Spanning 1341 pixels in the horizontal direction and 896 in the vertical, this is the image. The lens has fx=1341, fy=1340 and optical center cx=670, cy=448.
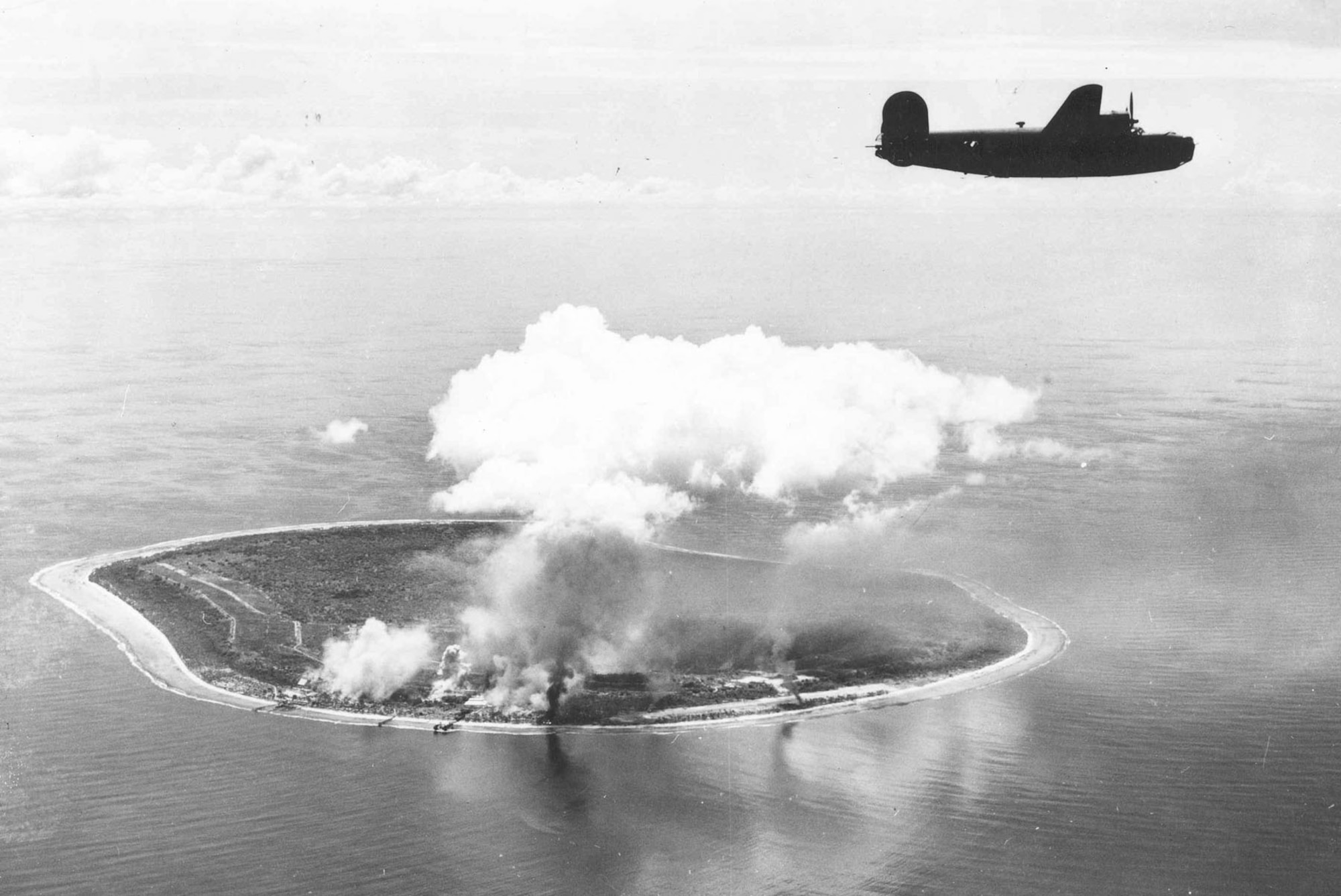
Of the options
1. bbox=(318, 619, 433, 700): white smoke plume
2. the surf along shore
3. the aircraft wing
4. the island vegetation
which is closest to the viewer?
the aircraft wing

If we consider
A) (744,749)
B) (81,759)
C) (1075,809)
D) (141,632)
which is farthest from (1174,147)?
(141,632)

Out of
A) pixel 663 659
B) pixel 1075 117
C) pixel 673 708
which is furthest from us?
pixel 663 659

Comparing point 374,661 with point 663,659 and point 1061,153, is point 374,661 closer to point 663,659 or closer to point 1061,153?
point 663,659

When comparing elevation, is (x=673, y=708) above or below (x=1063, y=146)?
below

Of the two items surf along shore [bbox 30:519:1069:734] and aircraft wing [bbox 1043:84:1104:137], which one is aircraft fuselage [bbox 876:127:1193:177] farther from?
surf along shore [bbox 30:519:1069:734]

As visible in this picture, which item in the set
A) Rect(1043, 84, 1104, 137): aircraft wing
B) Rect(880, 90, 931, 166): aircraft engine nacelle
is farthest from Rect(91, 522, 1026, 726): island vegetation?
Rect(1043, 84, 1104, 137): aircraft wing

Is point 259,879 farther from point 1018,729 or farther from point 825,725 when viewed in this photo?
point 1018,729

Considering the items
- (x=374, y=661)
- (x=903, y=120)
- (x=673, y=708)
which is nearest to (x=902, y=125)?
(x=903, y=120)
